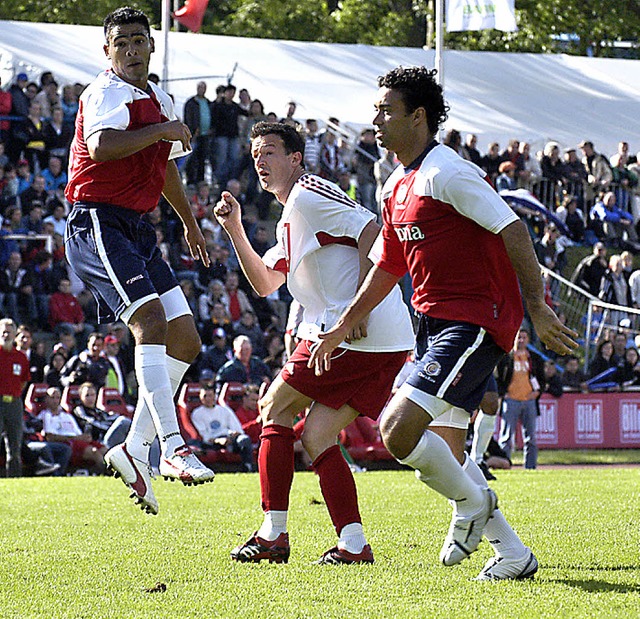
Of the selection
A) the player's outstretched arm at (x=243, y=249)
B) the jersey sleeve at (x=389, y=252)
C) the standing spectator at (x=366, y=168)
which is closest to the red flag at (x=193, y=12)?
the standing spectator at (x=366, y=168)

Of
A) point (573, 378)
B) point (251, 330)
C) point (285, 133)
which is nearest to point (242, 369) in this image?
point (251, 330)

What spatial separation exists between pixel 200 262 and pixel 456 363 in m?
15.4

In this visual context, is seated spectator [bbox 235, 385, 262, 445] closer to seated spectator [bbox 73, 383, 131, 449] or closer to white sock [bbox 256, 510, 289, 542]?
seated spectator [bbox 73, 383, 131, 449]

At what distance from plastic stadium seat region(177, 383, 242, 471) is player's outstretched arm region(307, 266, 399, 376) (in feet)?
37.5

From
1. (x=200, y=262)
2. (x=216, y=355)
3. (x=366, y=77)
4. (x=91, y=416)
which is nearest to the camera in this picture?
(x=91, y=416)

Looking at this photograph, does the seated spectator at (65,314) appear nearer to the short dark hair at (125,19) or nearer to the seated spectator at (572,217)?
the seated spectator at (572,217)

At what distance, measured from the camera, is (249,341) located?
19.9 meters

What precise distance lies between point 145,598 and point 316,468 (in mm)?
1663

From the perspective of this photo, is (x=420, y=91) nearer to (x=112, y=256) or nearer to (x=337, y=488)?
(x=112, y=256)

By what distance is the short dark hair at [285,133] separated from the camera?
7.47 m

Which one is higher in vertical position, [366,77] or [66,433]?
[366,77]

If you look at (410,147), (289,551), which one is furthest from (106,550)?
(410,147)

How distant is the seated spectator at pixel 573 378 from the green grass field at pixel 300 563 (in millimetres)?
10683

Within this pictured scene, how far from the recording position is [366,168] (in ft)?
80.8
